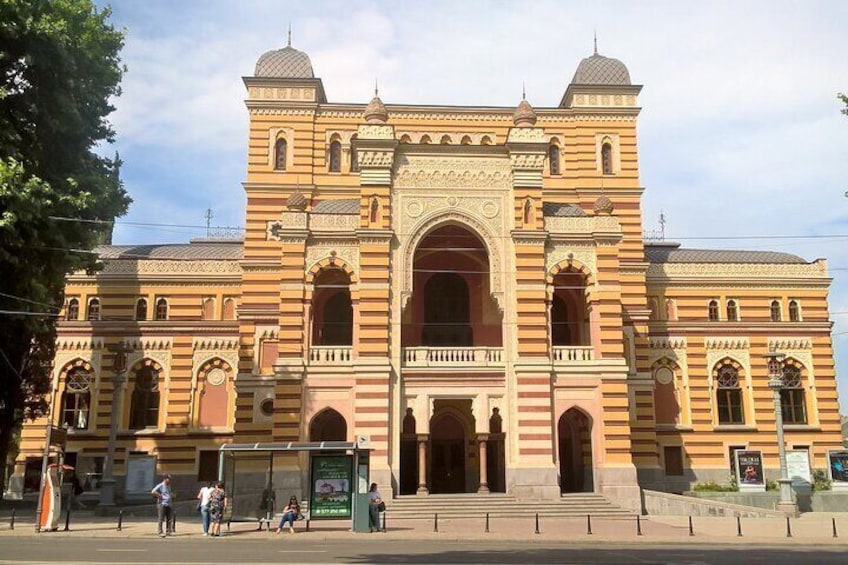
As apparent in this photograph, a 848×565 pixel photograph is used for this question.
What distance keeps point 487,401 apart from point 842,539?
14.4 meters

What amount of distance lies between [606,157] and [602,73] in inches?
200

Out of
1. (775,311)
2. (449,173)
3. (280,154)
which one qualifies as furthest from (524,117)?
(775,311)

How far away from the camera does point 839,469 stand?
36.0m

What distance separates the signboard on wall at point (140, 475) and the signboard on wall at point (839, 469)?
100 ft

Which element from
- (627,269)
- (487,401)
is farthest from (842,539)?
(627,269)

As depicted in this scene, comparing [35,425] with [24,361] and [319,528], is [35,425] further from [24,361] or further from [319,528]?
[319,528]

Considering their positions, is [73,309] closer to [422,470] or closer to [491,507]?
[422,470]

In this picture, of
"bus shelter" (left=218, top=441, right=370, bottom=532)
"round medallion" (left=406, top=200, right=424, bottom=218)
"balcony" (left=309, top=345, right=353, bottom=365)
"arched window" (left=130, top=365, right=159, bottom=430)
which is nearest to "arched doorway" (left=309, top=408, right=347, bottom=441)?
"balcony" (left=309, top=345, right=353, bottom=365)

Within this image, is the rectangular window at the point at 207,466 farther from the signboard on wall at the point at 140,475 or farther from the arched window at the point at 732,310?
the arched window at the point at 732,310

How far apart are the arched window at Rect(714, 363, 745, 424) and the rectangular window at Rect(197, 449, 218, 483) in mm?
28126

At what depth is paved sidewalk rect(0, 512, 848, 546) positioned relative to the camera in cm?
2461

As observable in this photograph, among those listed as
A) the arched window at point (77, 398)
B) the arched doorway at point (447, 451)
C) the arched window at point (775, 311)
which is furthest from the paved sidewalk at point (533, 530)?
the arched window at point (775, 311)

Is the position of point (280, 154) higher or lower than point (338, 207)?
higher

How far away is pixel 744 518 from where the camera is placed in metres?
32.7
